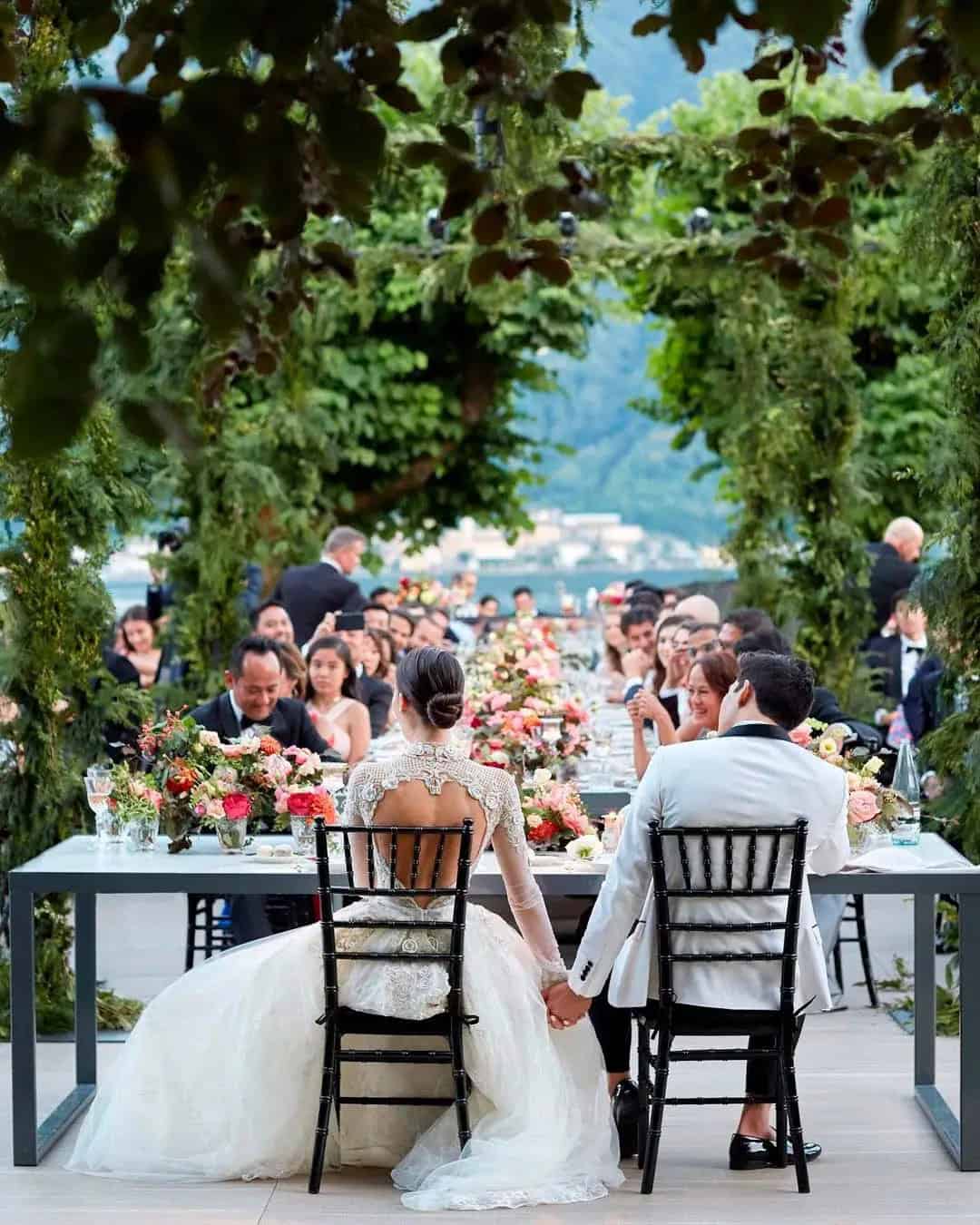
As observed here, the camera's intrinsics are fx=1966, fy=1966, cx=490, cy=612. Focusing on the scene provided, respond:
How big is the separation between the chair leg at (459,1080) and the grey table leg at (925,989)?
5.34 ft

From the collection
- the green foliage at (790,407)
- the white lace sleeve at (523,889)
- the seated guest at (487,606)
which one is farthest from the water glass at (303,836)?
the seated guest at (487,606)

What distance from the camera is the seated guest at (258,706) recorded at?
23.6 ft

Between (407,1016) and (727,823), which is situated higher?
(727,823)

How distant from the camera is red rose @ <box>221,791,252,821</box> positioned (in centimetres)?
559

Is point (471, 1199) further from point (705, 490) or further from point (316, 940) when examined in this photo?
point (705, 490)

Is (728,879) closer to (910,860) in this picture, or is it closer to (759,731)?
(759,731)

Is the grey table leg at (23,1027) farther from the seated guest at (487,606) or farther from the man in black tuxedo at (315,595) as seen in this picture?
the seated guest at (487,606)

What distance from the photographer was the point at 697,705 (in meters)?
6.44

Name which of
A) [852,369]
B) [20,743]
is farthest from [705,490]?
[20,743]

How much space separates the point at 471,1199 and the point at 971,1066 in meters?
1.40

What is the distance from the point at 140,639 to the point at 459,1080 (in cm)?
727

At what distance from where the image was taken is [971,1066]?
5.17 meters

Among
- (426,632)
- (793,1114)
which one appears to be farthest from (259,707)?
(426,632)

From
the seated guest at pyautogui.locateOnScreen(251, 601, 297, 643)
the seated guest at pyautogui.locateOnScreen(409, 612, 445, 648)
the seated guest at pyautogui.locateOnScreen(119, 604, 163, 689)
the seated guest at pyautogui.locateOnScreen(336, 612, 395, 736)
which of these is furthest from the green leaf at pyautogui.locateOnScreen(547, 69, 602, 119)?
the seated guest at pyautogui.locateOnScreen(119, 604, 163, 689)
